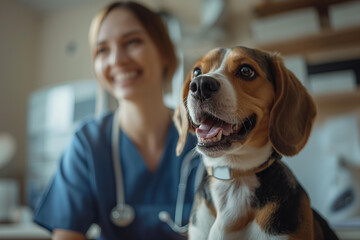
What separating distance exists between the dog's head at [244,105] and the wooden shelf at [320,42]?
4.74ft

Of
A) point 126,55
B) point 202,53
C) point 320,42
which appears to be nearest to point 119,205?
point 126,55

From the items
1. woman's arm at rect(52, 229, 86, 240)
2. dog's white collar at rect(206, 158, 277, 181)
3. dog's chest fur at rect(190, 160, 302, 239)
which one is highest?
dog's white collar at rect(206, 158, 277, 181)

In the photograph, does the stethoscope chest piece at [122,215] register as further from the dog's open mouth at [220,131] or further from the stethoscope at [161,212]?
the dog's open mouth at [220,131]

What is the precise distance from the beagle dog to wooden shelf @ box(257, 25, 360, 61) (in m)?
1.45

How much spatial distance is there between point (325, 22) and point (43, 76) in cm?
253

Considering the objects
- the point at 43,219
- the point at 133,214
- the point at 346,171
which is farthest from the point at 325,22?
the point at 43,219

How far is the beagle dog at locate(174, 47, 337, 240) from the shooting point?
1.30 ft

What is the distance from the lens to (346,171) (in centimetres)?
105

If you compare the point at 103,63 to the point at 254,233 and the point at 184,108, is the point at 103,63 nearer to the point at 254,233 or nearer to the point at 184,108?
the point at 184,108

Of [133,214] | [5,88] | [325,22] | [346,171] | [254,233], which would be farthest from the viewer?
[5,88]

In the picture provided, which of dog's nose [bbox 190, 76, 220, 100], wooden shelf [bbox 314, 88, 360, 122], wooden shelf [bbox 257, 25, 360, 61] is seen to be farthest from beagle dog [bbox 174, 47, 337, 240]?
wooden shelf [bbox 257, 25, 360, 61]

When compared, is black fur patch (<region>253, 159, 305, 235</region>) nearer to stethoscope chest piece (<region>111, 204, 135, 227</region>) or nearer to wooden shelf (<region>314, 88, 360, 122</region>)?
stethoscope chest piece (<region>111, 204, 135, 227</region>)

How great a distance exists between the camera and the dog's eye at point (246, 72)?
486 mm

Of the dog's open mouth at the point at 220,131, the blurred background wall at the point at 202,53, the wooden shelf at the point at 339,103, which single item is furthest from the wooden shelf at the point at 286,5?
the dog's open mouth at the point at 220,131
